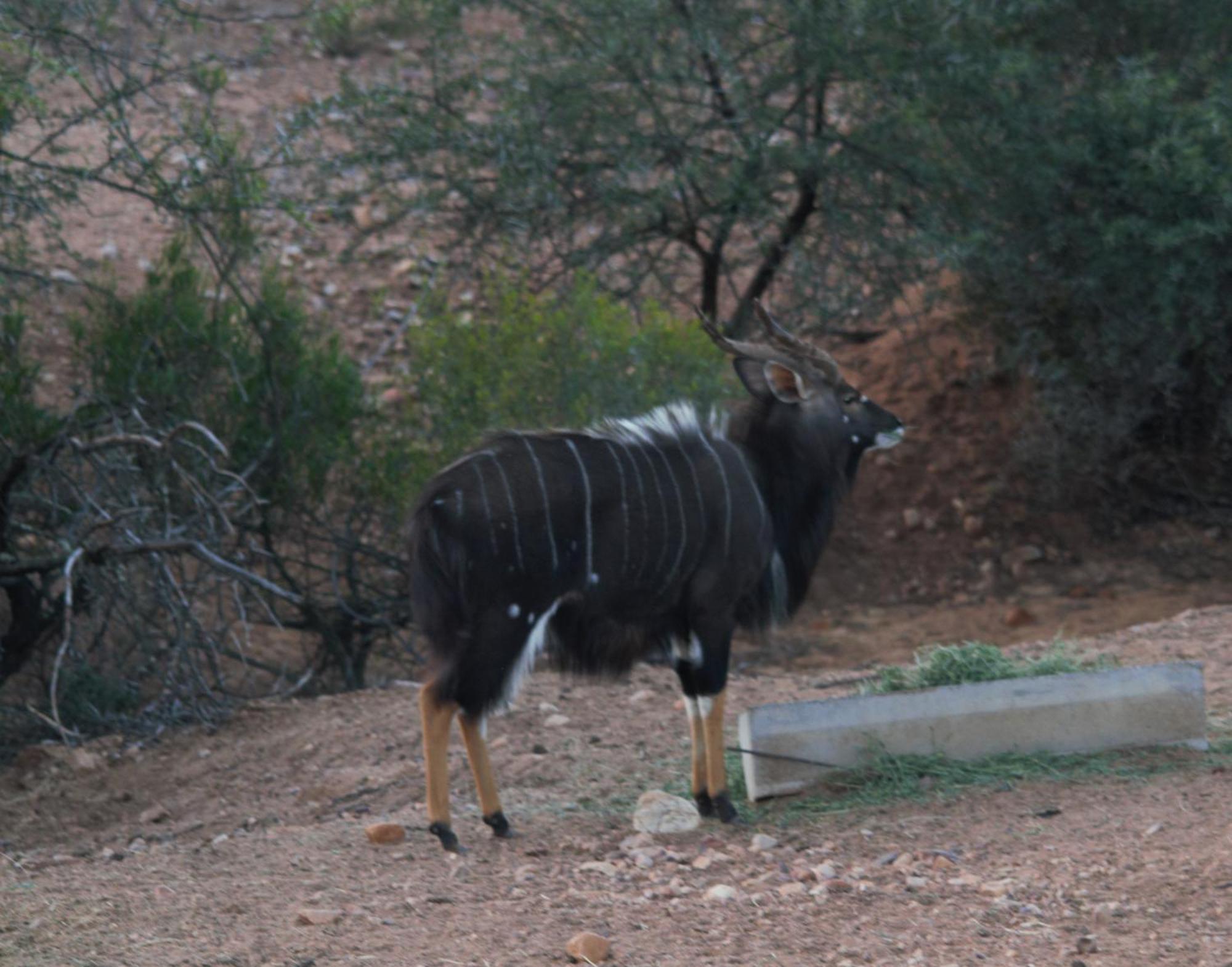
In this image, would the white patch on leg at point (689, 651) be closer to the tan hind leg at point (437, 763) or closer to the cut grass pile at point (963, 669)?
the cut grass pile at point (963, 669)

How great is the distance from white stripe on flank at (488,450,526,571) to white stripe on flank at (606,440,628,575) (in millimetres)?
390

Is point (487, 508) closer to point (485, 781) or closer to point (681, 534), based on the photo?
point (681, 534)

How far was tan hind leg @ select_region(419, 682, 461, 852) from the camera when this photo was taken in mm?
4945

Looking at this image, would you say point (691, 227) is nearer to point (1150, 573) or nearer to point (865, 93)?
point (865, 93)

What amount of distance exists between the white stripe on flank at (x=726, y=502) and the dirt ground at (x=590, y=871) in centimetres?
93

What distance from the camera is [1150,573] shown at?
34.7 ft

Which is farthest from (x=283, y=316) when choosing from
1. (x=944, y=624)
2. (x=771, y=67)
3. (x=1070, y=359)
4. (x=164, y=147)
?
(x=1070, y=359)

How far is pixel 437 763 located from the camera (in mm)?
4965

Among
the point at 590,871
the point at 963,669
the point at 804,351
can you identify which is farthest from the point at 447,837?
the point at 804,351

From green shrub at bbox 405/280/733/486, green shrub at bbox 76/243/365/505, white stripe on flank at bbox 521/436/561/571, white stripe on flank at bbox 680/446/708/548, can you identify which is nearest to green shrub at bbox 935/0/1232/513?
green shrub at bbox 405/280/733/486

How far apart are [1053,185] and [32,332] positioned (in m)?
7.00

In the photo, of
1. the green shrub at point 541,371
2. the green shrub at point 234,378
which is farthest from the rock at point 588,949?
the green shrub at point 234,378

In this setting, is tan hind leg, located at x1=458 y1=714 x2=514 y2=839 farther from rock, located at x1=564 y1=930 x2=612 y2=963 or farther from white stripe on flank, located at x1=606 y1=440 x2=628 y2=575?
rock, located at x1=564 y1=930 x2=612 y2=963

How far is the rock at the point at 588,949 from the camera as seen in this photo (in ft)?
12.4
